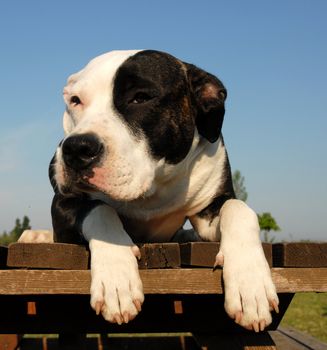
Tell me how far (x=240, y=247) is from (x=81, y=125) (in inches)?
36.9

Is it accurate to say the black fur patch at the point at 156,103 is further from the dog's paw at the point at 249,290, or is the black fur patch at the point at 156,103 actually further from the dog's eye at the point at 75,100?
the dog's paw at the point at 249,290

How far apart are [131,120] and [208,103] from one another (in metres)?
0.73

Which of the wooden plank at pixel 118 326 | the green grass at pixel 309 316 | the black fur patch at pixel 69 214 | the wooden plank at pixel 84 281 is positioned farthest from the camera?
the green grass at pixel 309 316

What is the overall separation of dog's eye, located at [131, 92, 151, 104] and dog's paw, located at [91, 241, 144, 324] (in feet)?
2.96

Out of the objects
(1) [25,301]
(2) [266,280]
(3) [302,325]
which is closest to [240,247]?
(2) [266,280]

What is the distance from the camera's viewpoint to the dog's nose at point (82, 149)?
2678mm

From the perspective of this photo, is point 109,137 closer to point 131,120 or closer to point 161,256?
point 131,120

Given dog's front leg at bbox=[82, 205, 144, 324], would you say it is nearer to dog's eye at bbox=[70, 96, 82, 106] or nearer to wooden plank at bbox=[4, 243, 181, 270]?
wooden plank at bbox=[4, 243, 181, 270]

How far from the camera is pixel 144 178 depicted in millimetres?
2963

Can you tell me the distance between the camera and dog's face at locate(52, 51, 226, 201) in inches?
108

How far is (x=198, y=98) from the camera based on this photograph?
12.0ft

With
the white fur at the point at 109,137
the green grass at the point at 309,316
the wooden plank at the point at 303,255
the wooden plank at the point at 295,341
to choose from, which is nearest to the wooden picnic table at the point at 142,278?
the wooden plank at the point at 303,255

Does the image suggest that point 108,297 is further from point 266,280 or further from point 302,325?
point 302,325

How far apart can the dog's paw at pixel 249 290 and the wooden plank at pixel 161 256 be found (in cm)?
23
